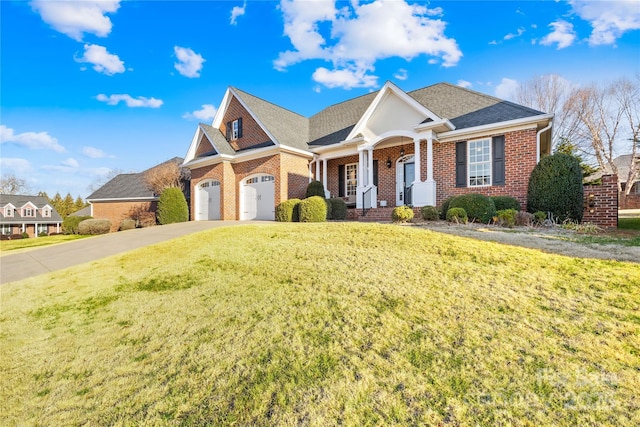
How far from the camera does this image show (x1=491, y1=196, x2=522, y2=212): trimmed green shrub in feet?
33.0

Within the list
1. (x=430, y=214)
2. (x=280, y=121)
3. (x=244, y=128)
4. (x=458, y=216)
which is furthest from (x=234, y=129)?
(x=458, y=216)

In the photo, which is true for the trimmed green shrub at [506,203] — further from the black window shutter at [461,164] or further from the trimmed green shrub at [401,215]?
the trimmed green shrub at [401,215]

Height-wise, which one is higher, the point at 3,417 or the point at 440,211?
the point at 440,211

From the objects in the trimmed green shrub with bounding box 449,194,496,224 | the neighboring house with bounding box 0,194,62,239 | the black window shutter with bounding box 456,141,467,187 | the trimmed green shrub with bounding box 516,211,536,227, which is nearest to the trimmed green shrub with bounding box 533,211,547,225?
the trimmed green shrub with bounding box 516,211,536,227

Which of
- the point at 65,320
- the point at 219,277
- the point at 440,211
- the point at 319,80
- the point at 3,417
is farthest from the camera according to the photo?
the point at 319,80

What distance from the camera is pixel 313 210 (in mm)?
11977

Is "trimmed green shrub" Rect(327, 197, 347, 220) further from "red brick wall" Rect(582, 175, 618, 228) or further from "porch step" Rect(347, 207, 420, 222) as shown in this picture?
"red brick wall" Rect(582, 175, 618, 228)

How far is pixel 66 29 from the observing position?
1208 centimetres

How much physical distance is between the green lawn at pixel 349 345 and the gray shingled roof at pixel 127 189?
20135mm

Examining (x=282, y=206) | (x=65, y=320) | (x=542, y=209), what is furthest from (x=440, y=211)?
(x=65, y=320)

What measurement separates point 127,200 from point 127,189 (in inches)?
73.7

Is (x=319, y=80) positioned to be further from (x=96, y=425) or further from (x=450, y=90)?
(x=96, y=425)

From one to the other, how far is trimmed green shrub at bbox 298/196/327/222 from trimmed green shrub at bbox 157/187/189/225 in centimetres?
975

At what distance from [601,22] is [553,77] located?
49.6 ft
